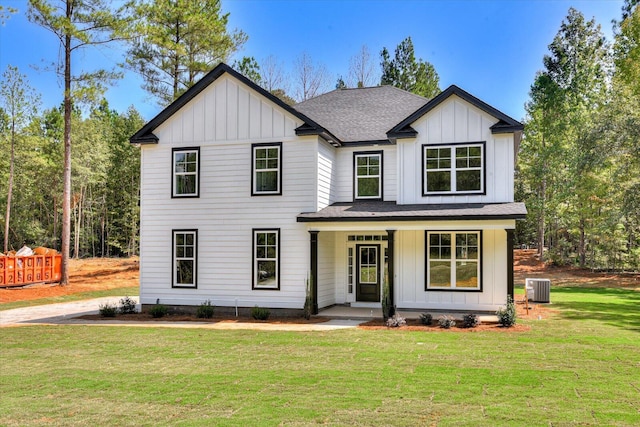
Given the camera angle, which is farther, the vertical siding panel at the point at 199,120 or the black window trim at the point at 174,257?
the vertical siding panel at the point at 199,120

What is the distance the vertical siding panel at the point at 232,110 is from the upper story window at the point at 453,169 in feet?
20.1

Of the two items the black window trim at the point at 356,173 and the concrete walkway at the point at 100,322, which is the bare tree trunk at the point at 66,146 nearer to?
the concrete walkway at the point at 100,322

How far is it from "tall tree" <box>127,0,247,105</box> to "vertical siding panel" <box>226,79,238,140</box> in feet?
43.4

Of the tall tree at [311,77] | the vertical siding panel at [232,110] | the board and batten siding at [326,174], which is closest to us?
the board and batten siding at [326,174]

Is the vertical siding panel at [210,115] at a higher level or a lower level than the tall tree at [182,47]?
lower

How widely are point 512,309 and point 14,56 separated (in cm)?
3481

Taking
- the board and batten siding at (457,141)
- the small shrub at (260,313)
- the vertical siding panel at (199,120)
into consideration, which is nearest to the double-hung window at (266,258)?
the small shrub at (260,313)

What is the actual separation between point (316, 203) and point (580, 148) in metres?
19.8

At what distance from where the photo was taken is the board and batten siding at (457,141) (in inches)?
632

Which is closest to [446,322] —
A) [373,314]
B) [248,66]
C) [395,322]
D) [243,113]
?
[395,322]

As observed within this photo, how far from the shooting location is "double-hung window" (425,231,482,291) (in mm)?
16062

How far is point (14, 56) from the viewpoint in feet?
113

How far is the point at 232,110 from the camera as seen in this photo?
17188 millimetres

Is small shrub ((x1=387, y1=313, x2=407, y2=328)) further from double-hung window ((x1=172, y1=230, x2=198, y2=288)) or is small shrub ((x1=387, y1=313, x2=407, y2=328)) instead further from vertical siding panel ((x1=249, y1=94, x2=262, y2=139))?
vertical siding panel ((x1=249, y1=94, x2=262, y2=139))
